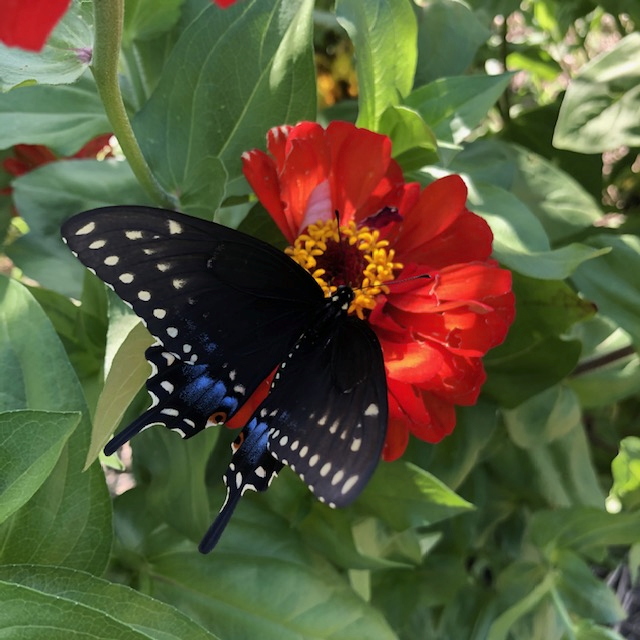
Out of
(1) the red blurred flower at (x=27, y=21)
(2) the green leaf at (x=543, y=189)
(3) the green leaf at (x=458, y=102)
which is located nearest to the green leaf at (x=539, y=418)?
(2) the green leaf at (x=543, y=189)

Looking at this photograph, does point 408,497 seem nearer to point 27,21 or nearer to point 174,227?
point 174,227

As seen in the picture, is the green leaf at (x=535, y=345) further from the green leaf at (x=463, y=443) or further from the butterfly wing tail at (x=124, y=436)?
the butterfly wing tail at (x=124, y=436)

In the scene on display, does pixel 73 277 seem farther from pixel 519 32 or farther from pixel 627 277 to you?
pixel 519 32

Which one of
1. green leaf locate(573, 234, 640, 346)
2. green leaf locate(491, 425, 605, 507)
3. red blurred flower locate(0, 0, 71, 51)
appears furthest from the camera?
green leaf locate(491, 425, 605, 507)

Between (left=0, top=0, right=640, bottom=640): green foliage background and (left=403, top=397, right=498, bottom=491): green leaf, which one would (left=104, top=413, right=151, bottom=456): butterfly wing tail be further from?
(left=403, top=397, right=498, bottom=491): green leaf

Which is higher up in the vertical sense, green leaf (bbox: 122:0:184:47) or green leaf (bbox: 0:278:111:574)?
green leaf (bbox: 122:0:184:47)

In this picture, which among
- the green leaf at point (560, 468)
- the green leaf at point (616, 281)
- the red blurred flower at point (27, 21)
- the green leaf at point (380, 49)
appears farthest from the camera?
the green leaf at point (560, 468)

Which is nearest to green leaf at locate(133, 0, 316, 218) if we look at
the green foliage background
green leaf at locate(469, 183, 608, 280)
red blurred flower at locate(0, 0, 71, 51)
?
the green foliage background
